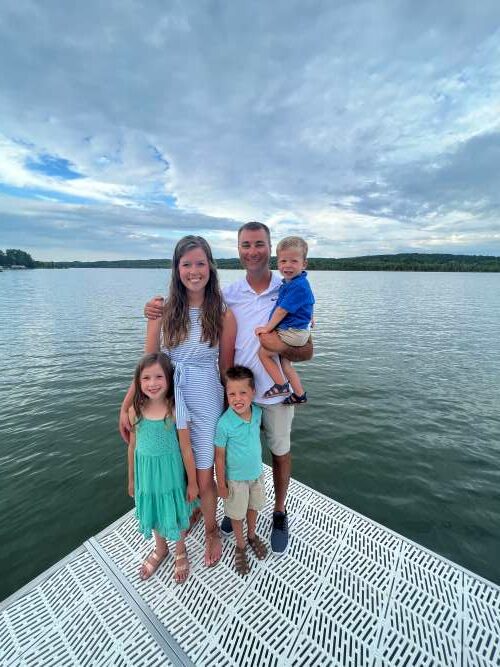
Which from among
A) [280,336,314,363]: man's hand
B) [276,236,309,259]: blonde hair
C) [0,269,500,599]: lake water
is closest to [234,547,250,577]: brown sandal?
[280,336,314,363]: man's hand

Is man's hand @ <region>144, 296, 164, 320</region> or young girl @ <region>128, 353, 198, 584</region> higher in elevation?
man's hand @ <region>144, 296, 164, 320</region>

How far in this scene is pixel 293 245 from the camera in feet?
11.3

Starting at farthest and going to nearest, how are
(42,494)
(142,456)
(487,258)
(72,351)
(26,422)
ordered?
(487,258)
(72,351)
(26,422)
(42,494)
(142,456)

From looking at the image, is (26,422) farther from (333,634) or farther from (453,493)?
(453,493)

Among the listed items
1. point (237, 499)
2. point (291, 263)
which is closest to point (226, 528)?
point (237, 499)

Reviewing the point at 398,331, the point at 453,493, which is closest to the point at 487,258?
the point at 398,331

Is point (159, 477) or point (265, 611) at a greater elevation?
point (159, 477)

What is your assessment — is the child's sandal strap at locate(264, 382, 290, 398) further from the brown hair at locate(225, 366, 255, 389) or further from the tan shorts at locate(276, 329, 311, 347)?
the tan shorts at locate(276, 329, 311, 347)

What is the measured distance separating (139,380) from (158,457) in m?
0.75

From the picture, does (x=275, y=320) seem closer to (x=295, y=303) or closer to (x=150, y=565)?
(x=295, y=303)

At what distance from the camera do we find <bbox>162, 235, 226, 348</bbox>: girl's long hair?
9.41ft

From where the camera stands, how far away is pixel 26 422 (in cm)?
734

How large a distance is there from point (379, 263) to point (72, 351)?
114136 millimetres

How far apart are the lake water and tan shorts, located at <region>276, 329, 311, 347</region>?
11.3ft
